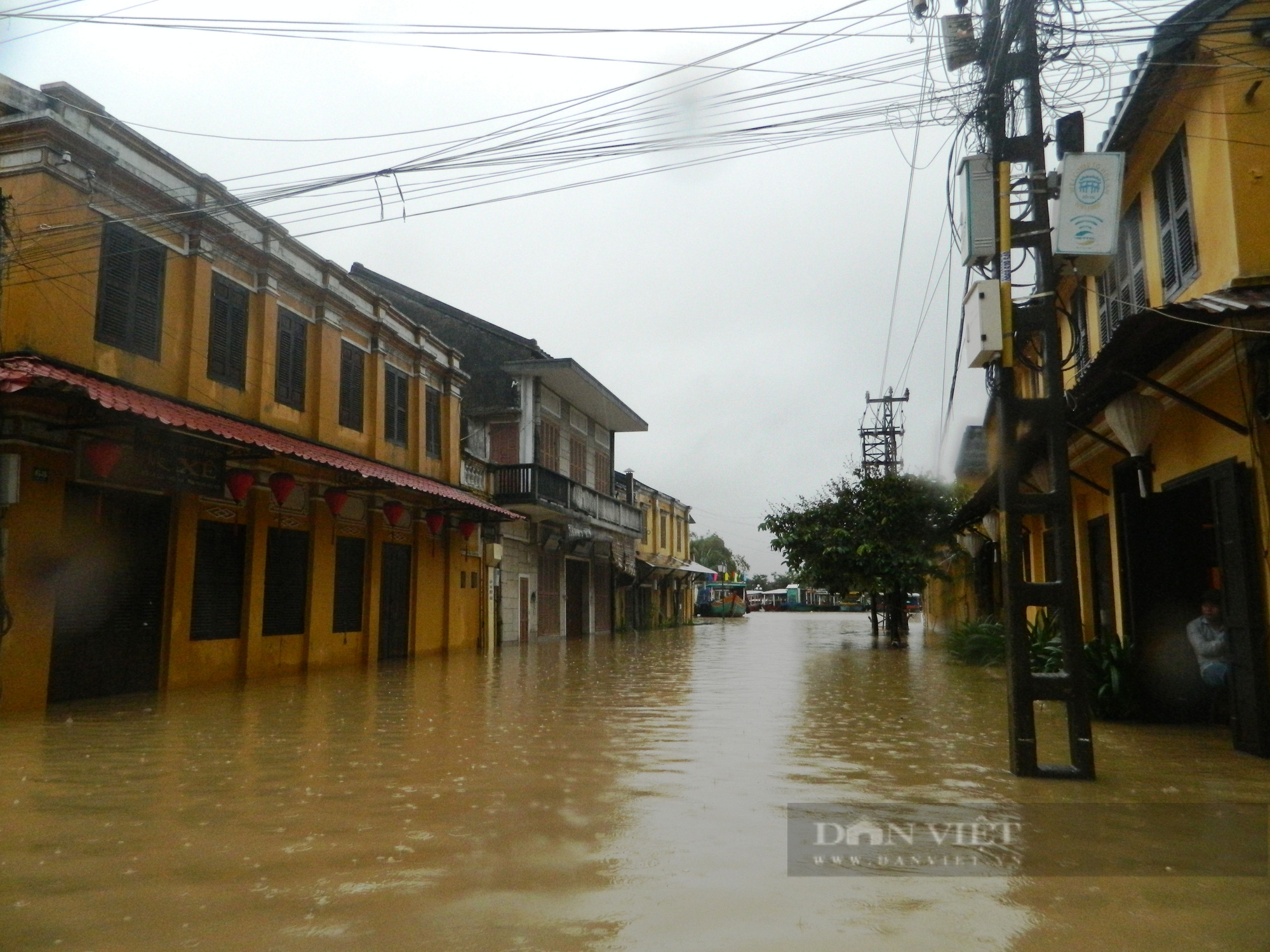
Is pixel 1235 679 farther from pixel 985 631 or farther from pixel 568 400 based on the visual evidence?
pixel 568 400

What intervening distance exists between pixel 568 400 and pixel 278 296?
1427cm

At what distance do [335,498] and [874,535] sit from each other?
45.2 ft

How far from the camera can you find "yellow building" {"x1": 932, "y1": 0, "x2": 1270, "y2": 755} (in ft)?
24.6

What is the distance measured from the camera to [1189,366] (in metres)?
8.05

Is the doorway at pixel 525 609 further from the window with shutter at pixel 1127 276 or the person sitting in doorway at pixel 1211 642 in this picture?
the person sitting in doorway at pixel 1211 642

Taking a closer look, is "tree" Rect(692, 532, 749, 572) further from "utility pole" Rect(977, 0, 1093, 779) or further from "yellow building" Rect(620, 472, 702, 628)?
"utility pole" Rect(977, 0, 1093, 779)

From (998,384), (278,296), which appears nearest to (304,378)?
(278,296)

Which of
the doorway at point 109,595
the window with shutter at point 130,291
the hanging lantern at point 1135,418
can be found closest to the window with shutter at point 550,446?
the window with shutter at point 130,291

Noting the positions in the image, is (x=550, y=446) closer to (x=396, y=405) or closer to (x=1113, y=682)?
(x=396, y=405)

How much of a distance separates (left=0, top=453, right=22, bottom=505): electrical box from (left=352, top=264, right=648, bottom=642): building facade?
1369 cm

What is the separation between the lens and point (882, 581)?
2373 cm

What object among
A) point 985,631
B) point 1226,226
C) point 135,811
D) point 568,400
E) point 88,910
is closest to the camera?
point 88,910

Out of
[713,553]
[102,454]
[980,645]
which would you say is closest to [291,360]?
[102,454]

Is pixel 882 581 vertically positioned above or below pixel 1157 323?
below
